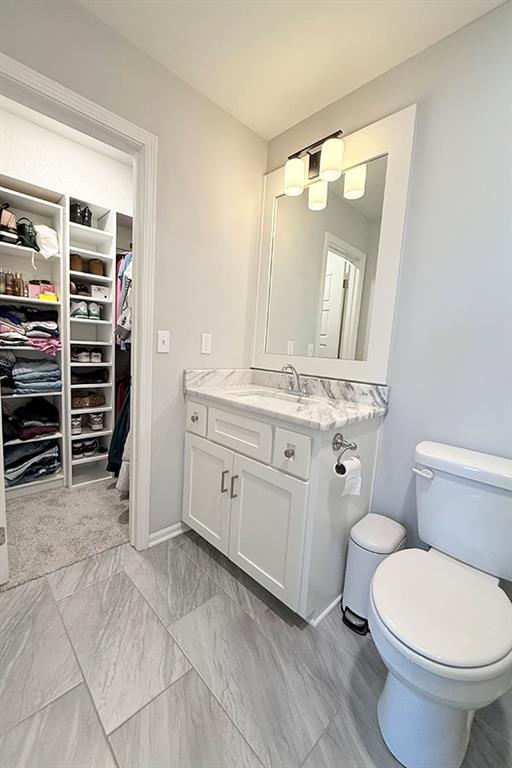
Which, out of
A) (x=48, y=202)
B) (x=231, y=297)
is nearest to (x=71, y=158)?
(x=48, y=202)

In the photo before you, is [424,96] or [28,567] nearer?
[424,96]

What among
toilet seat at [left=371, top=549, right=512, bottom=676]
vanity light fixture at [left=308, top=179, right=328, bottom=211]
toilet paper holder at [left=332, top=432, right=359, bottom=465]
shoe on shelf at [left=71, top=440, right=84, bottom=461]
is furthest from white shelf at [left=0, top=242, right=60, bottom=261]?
toilet seat at [left=371, top=549, right=512, bottom=676]

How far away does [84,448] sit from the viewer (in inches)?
98.3

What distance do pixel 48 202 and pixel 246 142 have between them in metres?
1.43

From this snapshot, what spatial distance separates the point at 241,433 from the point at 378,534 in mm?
734

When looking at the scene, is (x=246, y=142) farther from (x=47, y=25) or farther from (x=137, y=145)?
(x=47, y=25)

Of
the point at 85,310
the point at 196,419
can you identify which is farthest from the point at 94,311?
the point at 196,419

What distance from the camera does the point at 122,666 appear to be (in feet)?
3.62

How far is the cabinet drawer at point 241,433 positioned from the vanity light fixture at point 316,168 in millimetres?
1260

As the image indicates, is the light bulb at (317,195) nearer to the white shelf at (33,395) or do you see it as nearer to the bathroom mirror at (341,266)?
the bathroom mirror at (341,266)

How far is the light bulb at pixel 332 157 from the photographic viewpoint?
1497mm

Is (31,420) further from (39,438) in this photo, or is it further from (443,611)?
(443,611)

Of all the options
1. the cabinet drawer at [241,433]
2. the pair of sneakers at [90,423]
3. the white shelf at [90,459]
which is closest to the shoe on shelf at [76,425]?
the pair of sneakers at [90,423]

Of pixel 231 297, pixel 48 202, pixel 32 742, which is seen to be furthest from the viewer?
pixel 48 202
